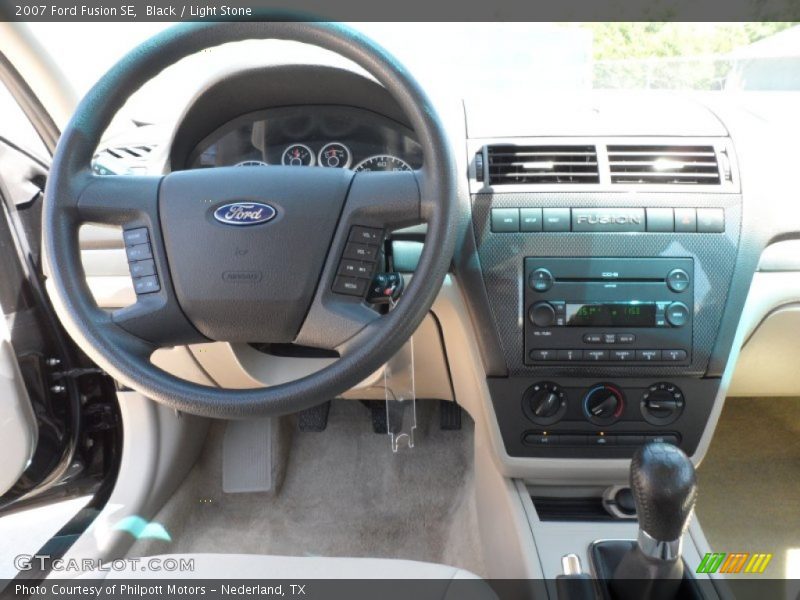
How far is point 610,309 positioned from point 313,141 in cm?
71

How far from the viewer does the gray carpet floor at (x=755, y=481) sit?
1780 millimetres

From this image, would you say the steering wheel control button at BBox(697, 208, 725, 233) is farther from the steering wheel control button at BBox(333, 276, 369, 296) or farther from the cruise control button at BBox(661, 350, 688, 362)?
the steering wheel control button at BBox(333, 276, 369, 296)

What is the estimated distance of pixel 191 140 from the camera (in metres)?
1.33

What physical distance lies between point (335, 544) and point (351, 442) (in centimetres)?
33

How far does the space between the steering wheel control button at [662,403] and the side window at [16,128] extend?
59.3 inches

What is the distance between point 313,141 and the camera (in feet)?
4.39

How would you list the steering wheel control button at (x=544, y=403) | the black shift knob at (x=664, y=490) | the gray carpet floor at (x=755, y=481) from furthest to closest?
the gray carpet floor at (x=755, y=481)
the steering wheel control button at (x=544, y=403)
the black shift knob at (x=664, y=490)

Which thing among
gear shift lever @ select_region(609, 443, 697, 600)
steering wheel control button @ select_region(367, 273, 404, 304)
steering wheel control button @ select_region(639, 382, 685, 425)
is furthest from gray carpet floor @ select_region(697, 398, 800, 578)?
steering wheel control button @ select_region(367, 273, 404, 304)

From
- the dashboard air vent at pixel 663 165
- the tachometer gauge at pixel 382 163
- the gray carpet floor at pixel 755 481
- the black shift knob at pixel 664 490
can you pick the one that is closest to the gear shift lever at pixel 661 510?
the black shift knob at pixel 664 490

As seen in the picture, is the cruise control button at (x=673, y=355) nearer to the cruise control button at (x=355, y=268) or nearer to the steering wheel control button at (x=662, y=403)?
the steering wheel control button at (x=662, y=403)

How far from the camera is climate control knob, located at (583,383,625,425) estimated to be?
1.34 metres

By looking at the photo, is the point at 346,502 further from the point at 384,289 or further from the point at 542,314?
the point at 384,289

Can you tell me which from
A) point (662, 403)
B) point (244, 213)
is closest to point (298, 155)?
point (244, 213)

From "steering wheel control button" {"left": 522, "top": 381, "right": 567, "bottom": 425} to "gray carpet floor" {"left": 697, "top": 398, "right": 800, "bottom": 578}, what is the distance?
2.62 ft
